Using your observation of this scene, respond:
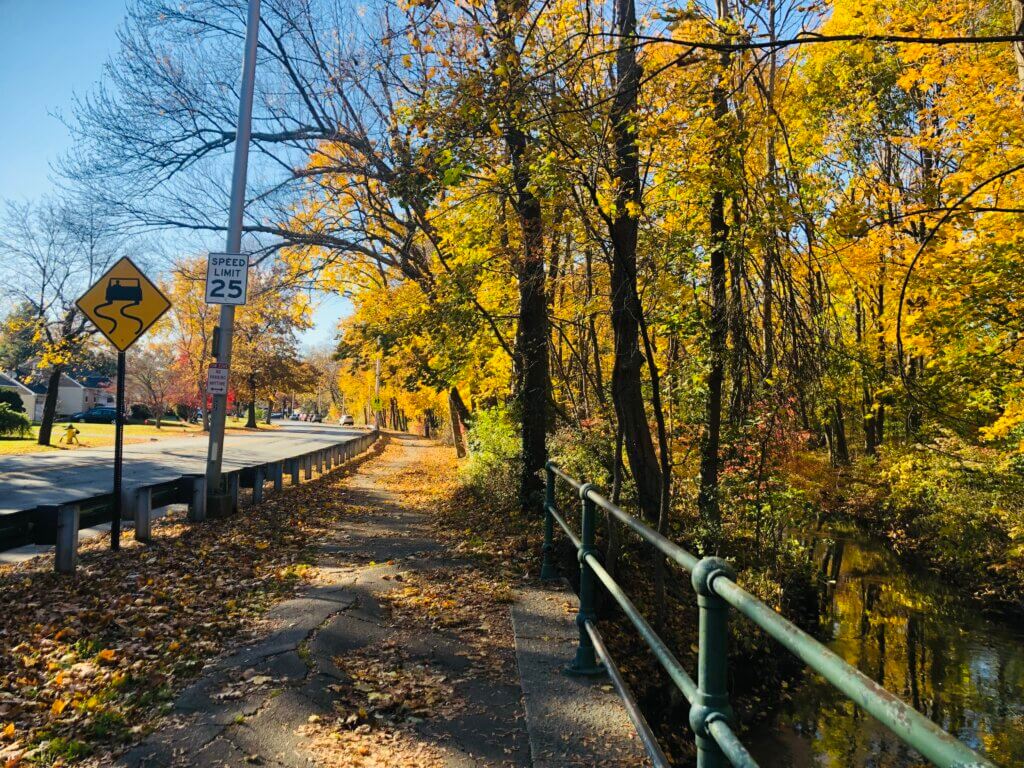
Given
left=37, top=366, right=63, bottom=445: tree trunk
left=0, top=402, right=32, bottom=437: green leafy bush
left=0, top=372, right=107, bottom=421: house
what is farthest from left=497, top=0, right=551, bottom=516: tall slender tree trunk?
left=0, top=372, right=107, bottom=421: house

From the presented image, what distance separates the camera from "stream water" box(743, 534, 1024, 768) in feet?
22.1

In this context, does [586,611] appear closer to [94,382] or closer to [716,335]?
[716,335]

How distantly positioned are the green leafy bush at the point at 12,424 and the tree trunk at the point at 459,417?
845 inches

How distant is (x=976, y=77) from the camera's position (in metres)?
9.36

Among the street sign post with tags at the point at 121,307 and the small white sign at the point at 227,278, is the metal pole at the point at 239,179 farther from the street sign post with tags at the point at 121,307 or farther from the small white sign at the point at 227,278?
the street sign post with tags at the point at 121,307

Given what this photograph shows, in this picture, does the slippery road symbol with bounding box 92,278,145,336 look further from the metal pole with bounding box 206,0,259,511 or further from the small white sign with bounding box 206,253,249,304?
the metal pole with bounding box 206,0,259,511

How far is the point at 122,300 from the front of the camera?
848 cm

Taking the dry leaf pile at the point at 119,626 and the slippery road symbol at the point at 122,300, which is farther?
the slippery road symbol at the point at 122,300

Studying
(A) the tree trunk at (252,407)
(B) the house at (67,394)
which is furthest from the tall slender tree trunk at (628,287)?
(B) the house at (67,394)

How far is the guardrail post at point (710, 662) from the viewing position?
196 cm

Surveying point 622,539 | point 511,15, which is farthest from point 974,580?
point 511,15

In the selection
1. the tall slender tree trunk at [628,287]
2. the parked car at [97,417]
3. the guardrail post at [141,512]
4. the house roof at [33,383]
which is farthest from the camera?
the parked car at [97,417]

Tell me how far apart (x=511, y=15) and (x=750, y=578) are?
6.59m

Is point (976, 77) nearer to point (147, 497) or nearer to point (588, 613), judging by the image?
point (588, 613)
